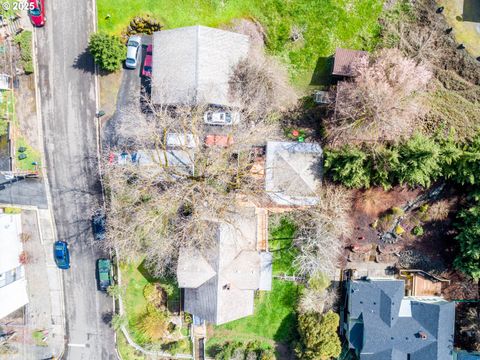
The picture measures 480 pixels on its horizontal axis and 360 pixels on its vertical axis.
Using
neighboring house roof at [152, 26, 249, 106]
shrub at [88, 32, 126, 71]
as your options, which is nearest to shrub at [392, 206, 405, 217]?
neighboring house roof at [152, 26, 249, 106]

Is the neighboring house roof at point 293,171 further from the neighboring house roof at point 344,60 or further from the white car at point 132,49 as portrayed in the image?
the white car at point 132,49

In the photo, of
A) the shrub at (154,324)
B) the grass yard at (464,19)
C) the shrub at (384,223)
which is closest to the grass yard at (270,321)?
the shrub at (154,324)

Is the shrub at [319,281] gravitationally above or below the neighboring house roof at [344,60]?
below

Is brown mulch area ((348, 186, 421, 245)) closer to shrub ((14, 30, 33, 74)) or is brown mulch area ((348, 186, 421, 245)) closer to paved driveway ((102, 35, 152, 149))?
paved driveway ((102, 35, 152, 149))

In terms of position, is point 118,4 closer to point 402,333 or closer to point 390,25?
point 390,25

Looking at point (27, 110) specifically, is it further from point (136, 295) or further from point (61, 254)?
point (136, 295)
